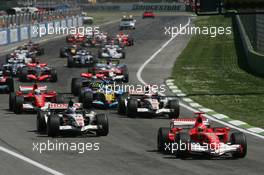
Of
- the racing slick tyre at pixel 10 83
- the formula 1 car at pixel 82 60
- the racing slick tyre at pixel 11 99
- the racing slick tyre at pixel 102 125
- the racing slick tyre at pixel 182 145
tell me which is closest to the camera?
the racing slick tyre at pixel 182 145

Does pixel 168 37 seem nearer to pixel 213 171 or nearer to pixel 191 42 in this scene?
pixel 191 42

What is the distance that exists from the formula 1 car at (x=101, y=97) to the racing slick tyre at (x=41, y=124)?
6585 mm

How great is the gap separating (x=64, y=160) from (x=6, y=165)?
55.6 inches

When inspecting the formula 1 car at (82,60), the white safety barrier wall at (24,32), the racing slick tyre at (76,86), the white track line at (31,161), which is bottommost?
the white safety barrier wall at (24,32)

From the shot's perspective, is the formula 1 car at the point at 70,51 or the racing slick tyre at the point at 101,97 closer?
the racing slick tyre at the point at 101,97

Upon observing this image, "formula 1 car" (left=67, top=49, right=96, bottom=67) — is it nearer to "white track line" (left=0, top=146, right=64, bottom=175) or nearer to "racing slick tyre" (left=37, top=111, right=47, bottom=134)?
"racing slick tyre" (left=37, top=111, right=47, bottom=134)

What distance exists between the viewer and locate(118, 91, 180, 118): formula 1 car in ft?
101

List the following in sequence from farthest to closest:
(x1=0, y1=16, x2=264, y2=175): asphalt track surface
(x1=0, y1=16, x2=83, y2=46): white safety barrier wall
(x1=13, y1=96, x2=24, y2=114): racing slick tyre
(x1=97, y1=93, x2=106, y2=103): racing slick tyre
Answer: (x1=0, y1=16, x2=83, y2=46): white safety barrier wall < (x1=97, y1=93, x2=106, y2=103): racing slick tyre < (x1=13, y1=96, x2=24, y2=114): racing slick tyre < (x1=0, y1=16, x2=264, y2=175): asphalt track surface

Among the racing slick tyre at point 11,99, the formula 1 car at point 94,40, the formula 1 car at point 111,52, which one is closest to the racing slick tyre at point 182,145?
the racing slick tyre at point 11,99

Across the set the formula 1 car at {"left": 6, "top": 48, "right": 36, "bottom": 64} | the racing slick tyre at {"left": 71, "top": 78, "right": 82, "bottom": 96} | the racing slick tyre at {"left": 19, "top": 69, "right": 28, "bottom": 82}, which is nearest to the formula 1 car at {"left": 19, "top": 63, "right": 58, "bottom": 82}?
the racing slick tyre at {"left": 19, "top": 69, "right": 28, "bottom": 82}

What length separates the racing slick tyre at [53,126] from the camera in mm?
25609

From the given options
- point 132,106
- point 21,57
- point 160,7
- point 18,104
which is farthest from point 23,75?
point 160,7

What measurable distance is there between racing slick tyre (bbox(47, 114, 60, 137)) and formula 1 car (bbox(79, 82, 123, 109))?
25.8 feet

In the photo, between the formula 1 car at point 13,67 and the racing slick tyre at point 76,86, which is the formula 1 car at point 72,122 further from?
the formula 1 car at point 13,67
